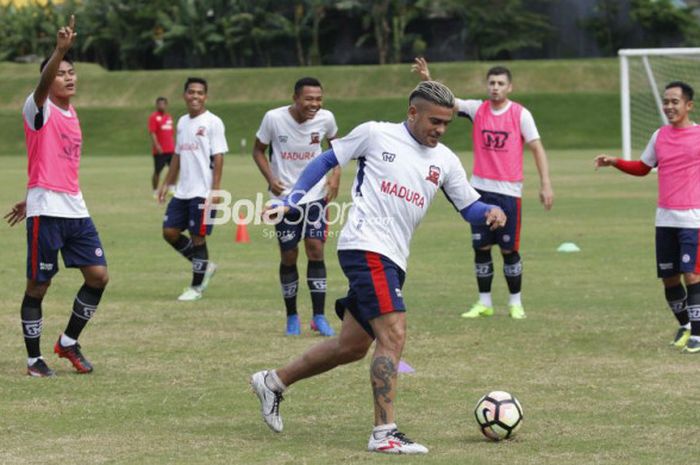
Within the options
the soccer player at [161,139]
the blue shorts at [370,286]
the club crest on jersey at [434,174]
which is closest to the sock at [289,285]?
the blue shorts at [370,286]

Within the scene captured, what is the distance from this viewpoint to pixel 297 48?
7294 cm

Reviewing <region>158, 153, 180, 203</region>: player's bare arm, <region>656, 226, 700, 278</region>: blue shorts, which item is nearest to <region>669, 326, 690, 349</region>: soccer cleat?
<region>656, 226, 700, 278</region>: blue shorts

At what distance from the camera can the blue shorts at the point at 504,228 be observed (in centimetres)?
1303

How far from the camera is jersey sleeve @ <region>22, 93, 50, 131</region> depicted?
9352 millimetres

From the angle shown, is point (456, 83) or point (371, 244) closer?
point (371, 244)

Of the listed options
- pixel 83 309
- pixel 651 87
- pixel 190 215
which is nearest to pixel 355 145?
pixel 83 309

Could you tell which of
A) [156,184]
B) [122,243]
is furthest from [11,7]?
[122,243]

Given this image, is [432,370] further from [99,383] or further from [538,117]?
[538,117]

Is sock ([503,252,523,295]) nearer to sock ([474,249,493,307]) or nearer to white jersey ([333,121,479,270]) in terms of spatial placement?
sock ([474,249,493,307])

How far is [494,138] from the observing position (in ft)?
42.9

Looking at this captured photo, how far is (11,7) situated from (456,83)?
28877mm

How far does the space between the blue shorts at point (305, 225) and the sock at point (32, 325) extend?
2.88 metres

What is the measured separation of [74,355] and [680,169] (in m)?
5.28

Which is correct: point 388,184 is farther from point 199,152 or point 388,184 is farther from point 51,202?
point 199,152
